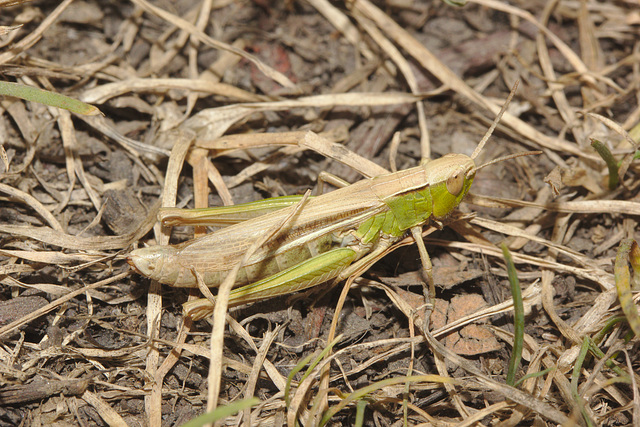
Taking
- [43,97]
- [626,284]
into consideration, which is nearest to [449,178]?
[626,284]

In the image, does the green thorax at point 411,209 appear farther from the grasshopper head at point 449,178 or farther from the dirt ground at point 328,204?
the dirt ground at point 328,204

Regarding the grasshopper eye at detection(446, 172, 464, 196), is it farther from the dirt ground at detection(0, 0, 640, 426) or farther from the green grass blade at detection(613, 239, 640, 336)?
the green grass blade at detection(613, 239, 640, 336)

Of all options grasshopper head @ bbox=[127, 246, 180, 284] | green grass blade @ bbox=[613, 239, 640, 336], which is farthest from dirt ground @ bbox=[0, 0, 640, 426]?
grasshopper head @ bbox=[127, 246, 180, 284]

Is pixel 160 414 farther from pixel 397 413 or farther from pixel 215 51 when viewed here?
pixel 215 51

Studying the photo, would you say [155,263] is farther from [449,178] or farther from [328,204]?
[449,178]

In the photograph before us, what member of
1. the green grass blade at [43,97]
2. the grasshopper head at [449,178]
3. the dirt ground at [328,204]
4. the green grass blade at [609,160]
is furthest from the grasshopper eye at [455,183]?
the green grass blade at [43,97]

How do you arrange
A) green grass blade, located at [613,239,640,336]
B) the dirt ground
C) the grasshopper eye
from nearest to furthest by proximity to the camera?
green grass blade, located at [613,239,640,336] → the dirt ground → the grasshopper eye
